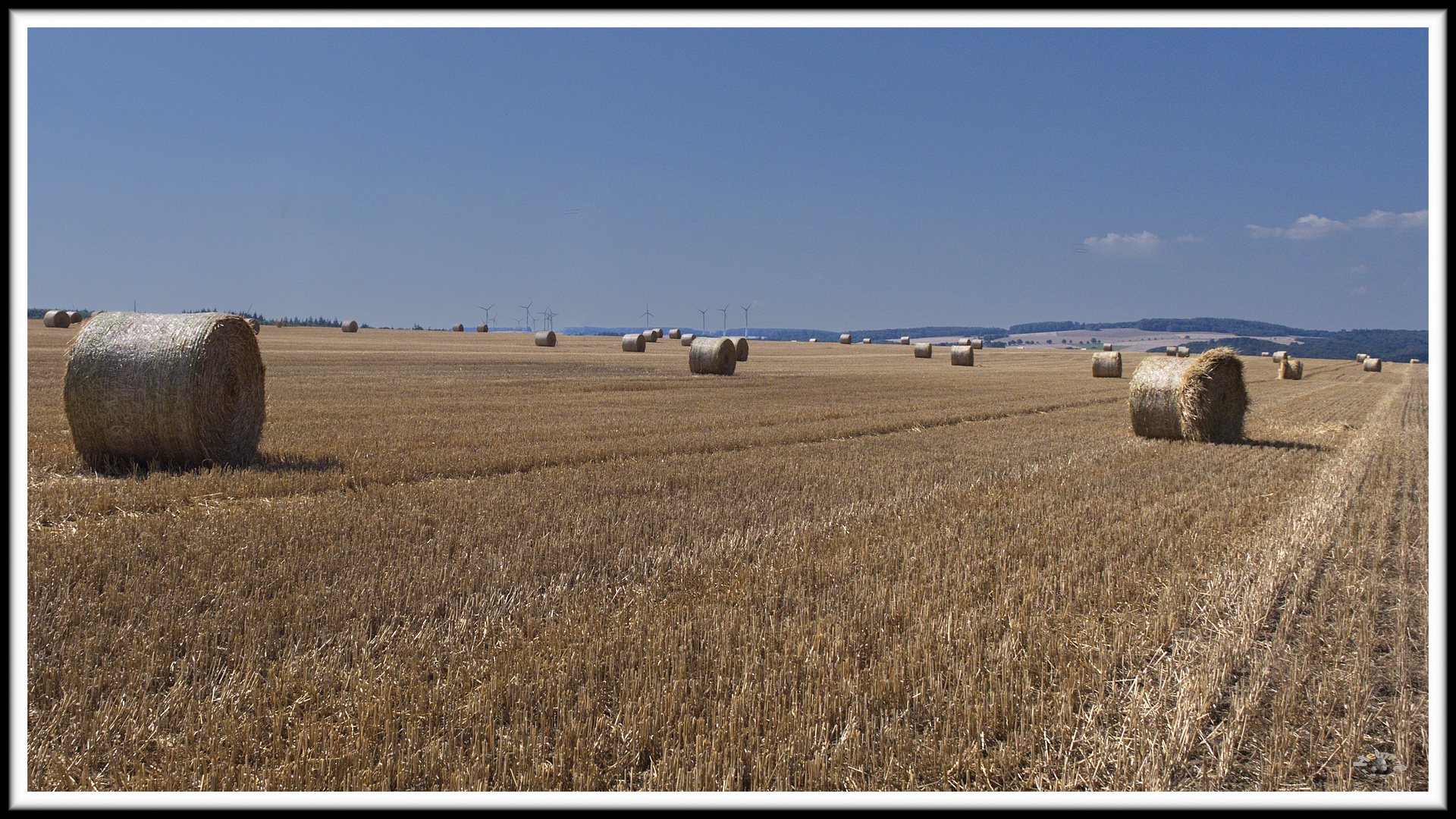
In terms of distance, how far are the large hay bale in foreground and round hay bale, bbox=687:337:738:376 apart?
17.8 meters

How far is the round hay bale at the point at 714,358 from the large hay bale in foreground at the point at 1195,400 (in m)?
17.8

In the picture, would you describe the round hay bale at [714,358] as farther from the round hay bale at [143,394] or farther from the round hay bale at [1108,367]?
the round hay bale at [143,394]

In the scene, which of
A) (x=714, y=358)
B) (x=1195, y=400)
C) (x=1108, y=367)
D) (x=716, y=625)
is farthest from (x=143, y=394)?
(x=1108, y=367)

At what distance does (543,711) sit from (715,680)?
2.61 feet

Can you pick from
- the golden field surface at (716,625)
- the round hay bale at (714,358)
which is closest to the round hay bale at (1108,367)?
the round hay bale at (714,358)

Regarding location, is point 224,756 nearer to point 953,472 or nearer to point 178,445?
point 178,445

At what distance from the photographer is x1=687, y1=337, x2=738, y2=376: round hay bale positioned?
31.0 m

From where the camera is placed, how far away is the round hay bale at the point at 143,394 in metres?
9.09

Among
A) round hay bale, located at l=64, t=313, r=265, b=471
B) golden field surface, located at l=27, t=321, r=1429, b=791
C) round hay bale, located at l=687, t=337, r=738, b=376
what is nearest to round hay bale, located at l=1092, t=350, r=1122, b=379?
round hay bale, located at l=687, t=337, r=738, b=376

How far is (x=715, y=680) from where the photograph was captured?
388 cm

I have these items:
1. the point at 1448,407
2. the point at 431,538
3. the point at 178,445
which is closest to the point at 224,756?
the point at 431,538

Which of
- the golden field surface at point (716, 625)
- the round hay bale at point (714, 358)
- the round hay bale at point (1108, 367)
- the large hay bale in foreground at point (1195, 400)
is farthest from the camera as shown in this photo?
the round hay bale at point (1108, 367)

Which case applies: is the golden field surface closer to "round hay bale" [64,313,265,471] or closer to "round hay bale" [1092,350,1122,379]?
"round hay bale" [64,313,265,471]
